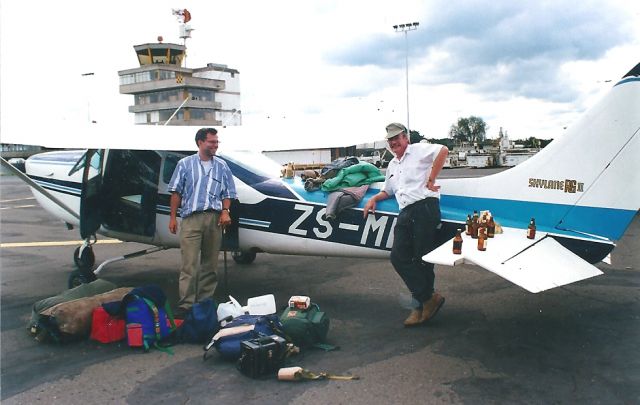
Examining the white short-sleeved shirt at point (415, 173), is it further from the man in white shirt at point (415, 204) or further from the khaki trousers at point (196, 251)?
the khaki trousers at point (196, 251)

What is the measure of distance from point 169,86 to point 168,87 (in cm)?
41

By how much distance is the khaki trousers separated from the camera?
514 centimetres

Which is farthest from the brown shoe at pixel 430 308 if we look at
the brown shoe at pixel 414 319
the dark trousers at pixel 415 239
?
the dark trousers at pixel 415 239

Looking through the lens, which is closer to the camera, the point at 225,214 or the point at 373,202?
the point at 373,202

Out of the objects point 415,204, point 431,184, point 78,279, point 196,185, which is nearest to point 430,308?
point 415,204

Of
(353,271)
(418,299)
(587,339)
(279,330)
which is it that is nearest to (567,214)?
(587,339)

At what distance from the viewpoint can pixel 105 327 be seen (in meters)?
4.64

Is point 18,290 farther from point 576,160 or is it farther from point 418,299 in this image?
point 576,160

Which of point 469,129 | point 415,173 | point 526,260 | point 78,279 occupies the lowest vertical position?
point 78,279

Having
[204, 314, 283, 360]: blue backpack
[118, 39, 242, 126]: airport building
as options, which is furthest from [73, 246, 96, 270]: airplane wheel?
[118, 39, 242, 126]: airport building

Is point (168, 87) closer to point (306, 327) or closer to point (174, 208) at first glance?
point (174, 208)

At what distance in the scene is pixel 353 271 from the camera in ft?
23.9

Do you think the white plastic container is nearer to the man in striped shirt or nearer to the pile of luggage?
the pile of luggage

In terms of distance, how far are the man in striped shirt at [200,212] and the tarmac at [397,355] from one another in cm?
81
